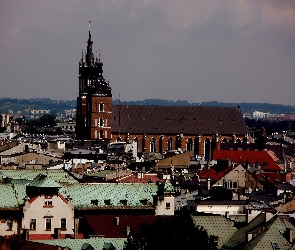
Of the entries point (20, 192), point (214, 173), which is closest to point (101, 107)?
point (214, 173)

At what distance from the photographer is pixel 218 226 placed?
6606 centimetres

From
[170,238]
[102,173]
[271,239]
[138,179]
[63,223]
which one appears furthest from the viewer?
[102,173]

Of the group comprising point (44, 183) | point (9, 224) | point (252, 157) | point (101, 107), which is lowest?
point (9, 224)

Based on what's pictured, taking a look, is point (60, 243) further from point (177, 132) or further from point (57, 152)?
point (177, 132)

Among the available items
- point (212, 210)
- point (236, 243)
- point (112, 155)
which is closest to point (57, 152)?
point (112, 155)

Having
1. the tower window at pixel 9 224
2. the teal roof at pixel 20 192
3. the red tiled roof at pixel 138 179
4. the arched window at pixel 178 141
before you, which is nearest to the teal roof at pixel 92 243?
the tower window at pixel 9 224

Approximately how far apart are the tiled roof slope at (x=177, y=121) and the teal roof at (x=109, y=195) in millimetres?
112358

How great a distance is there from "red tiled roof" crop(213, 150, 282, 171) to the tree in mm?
73824

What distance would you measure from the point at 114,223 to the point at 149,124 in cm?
12501

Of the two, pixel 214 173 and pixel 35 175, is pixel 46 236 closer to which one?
pixel 35 175

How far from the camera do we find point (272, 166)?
136 m

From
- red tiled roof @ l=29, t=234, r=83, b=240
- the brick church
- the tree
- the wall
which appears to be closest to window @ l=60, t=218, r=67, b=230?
the wall

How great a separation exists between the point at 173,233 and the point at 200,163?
8322 centimetres

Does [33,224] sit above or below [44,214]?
below
